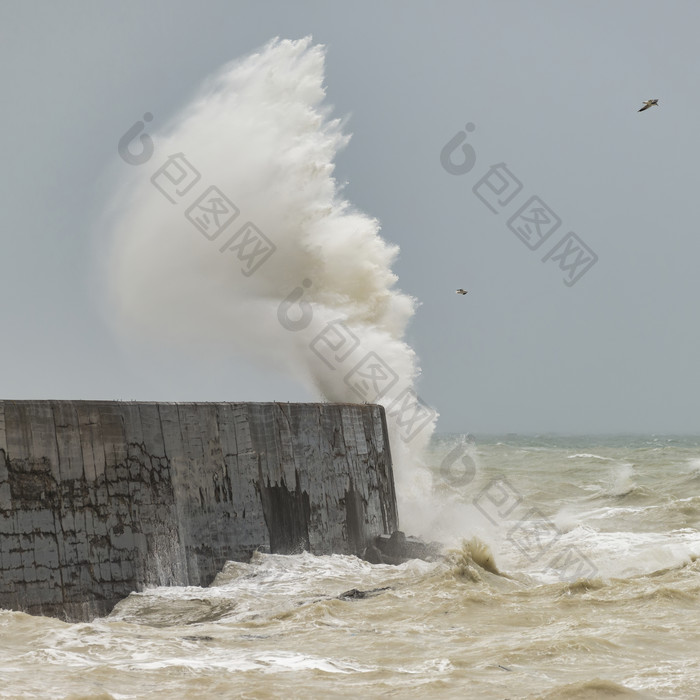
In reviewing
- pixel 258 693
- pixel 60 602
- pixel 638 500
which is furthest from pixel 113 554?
pixel 638 500

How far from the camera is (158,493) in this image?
6969mm

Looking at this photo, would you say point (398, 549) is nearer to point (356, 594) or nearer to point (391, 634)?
point (356, 594)

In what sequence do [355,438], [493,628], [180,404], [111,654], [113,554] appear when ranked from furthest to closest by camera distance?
1. [355,438]
2. [180,404]
3. [113,554]
4. [493,628]
5. [111,654]

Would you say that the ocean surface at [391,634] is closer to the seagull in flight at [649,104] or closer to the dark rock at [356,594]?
the dark rock at [356,594]

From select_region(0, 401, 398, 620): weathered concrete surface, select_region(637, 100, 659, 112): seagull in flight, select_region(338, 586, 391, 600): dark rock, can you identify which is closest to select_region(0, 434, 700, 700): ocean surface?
select_region(338, 586, 391, 600): dark rock

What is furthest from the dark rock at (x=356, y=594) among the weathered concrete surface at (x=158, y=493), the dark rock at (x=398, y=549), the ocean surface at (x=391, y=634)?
the dark rock at (x=398, y=549)

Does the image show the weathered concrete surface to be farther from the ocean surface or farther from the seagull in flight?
the seagull in flight

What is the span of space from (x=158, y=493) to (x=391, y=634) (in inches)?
93.6

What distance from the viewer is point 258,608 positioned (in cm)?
634

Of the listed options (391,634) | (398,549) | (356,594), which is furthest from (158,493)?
(398,549)

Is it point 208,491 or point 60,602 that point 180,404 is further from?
point 60,602

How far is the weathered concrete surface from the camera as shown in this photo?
617 cm

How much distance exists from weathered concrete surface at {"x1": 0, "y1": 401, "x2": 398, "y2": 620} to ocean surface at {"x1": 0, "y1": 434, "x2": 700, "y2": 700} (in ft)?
0.85

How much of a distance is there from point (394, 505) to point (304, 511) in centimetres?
167
